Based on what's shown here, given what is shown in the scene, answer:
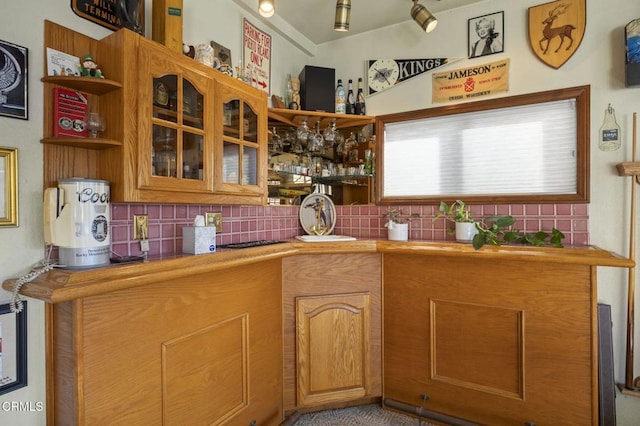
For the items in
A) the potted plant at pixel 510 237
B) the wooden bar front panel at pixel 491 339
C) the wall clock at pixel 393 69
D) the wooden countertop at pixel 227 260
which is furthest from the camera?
the wall clock at pixel 393 69

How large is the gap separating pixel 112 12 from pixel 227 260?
1201 millimetres

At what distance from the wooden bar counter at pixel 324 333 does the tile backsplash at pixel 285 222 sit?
301 millimetres

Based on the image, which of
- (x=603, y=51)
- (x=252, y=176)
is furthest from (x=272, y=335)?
(x=603, y=51)

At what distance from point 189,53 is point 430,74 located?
163 cm

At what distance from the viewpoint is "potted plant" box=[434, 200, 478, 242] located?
2.06 m

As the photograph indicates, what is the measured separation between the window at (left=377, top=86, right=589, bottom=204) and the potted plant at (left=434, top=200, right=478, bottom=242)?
11 cm

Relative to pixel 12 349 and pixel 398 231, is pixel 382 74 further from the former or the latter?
pixel 12 349

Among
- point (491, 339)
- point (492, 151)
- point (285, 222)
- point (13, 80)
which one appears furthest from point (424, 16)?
point (13, 80)

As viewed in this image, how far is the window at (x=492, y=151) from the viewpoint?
6.54 ft

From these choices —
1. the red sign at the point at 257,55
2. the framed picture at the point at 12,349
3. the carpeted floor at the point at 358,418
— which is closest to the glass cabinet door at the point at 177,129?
the framed picture at the point at 12,349

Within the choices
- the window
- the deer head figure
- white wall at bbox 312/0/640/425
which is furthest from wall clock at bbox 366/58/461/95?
the deer head figure

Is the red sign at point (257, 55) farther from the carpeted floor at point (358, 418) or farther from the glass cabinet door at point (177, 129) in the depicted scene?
the carpeted floor at point (358, 418)

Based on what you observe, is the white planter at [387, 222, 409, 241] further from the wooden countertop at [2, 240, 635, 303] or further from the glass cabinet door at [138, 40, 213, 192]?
the glass cabinet door at [138, 40, 213, 192]

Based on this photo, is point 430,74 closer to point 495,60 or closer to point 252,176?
point 495,60
